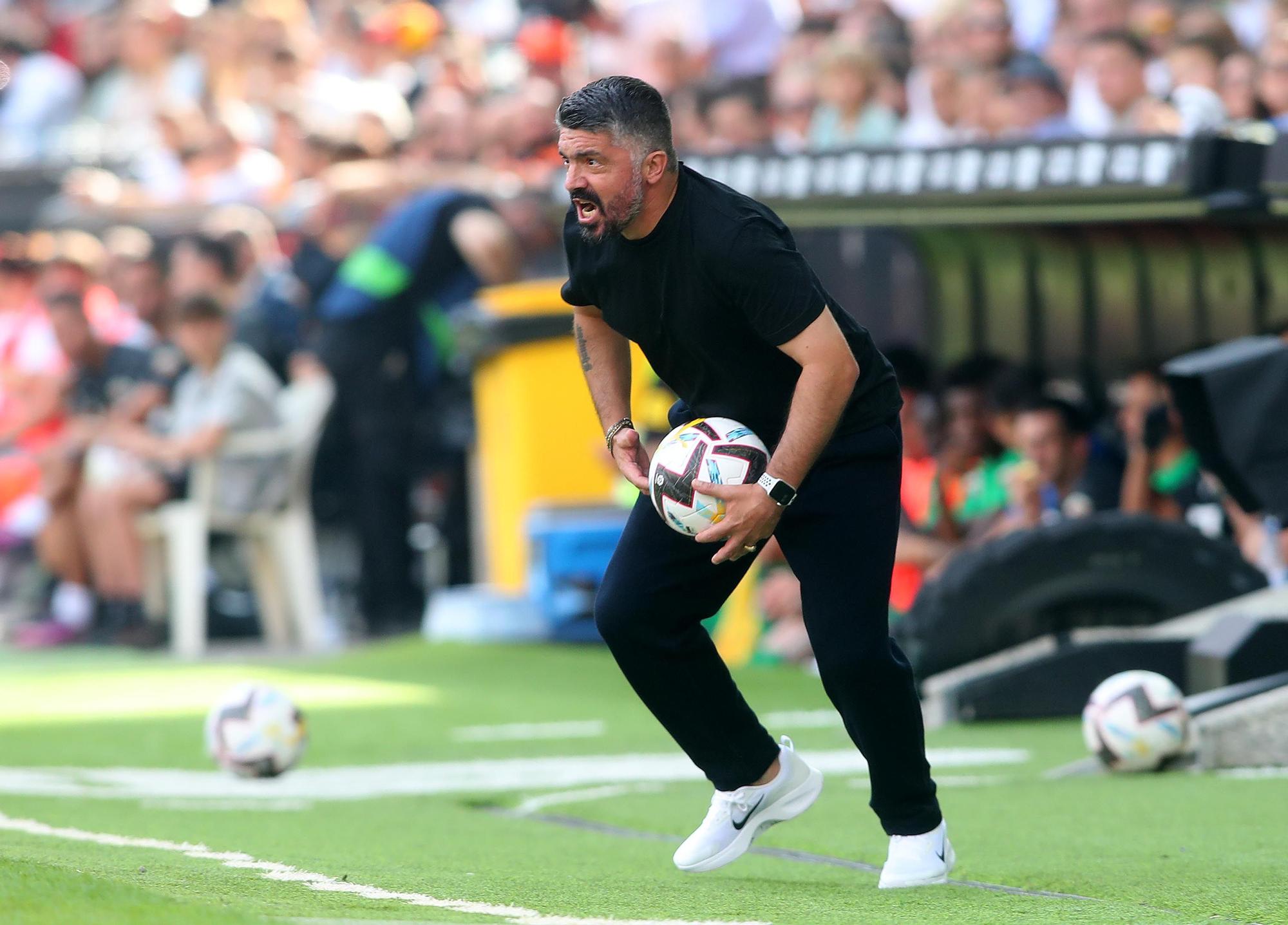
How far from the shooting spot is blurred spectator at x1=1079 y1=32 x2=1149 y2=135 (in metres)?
11.6

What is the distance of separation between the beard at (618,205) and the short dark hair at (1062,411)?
6.06 m

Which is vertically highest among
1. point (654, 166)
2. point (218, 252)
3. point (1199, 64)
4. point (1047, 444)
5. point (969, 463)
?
point (654, 166)

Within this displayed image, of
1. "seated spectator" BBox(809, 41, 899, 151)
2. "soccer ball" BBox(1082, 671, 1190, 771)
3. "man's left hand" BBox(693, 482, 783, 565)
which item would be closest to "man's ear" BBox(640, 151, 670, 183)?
"man's left hand" BBox(693, 482, 783, 565)

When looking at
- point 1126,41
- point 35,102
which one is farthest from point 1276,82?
point 35,102

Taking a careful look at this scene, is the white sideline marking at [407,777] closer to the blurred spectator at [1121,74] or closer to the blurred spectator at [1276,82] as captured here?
the blurred spectator at [1276,82]

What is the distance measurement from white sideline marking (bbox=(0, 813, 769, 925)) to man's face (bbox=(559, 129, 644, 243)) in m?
1.62

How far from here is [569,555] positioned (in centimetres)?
1262

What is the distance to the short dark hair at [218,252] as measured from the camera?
14.7 m

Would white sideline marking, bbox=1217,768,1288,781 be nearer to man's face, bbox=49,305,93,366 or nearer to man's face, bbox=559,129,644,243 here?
man's face, bbox=559,129,644,243

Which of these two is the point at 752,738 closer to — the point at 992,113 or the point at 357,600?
the point at 992,113

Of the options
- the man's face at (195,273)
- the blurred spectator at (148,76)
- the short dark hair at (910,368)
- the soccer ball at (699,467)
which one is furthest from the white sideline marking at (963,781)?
the blurred spectator at (148,76)

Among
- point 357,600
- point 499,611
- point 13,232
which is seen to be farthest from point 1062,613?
point 13,232

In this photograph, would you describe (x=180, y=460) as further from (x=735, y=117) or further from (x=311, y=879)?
(x=311, y=879)

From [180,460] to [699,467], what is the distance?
371 inches
